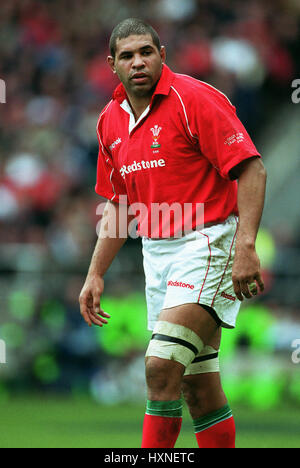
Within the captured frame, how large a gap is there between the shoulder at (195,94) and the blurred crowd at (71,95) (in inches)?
265

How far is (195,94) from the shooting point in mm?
5098

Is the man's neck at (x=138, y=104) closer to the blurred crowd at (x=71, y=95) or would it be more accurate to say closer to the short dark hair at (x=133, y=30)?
the short dark hair at (x=133, y=30)

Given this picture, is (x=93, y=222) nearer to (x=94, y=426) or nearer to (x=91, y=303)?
(x=94, y=426)

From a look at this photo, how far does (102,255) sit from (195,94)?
1247 millimetres

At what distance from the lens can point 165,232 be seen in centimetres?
521

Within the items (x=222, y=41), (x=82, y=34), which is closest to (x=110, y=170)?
(x=222, y=41)

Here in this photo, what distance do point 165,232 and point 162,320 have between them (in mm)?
525

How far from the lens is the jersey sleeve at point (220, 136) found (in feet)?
16.2

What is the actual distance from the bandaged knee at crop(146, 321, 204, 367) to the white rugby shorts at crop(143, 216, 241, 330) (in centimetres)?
14

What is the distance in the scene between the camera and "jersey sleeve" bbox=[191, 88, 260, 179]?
493 centimetres

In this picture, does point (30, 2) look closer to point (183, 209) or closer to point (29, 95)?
point (29, 95)

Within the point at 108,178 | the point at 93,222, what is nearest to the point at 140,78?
the point at 108,178

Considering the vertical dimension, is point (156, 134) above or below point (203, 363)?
above

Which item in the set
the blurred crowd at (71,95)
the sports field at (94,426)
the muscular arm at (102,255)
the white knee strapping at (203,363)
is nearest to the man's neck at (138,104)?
the muscular arm at (102,255)
